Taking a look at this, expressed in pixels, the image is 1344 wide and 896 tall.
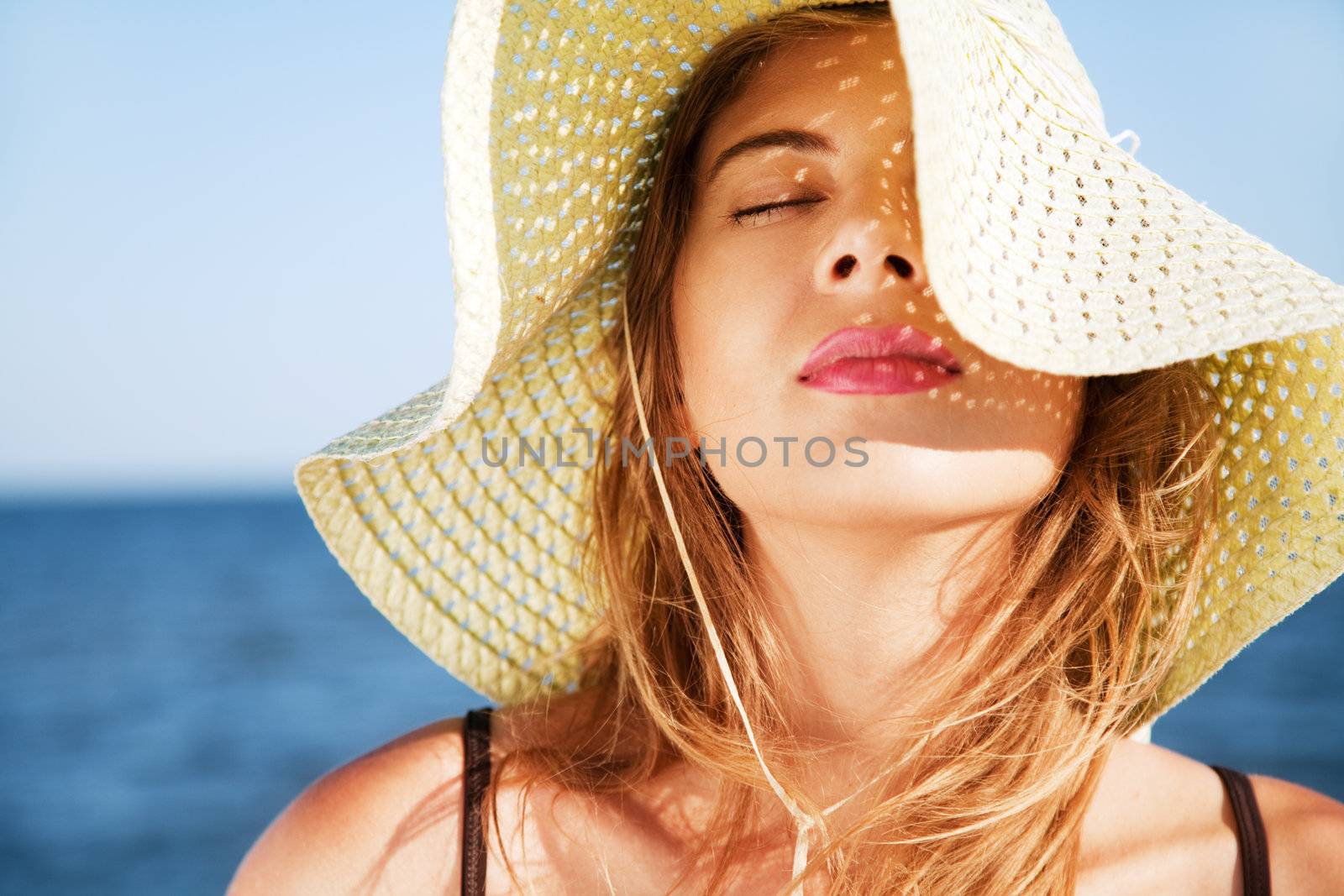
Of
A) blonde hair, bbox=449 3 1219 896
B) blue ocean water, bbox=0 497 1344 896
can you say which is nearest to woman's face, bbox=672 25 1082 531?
blonde hair, bbox=449 3 1219 896

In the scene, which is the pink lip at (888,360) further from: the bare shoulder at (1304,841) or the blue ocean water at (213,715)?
the blue ocean water at (213,715)

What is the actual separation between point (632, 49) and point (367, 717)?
34.7ft

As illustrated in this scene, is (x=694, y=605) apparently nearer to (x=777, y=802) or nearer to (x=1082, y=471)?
(x=777, y=802)

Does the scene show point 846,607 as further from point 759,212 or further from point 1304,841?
point 1304,841

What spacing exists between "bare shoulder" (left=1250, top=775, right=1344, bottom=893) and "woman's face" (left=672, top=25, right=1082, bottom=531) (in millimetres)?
666

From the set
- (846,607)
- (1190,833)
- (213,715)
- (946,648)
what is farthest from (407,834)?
(213,715)

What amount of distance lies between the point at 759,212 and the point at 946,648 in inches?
28.1

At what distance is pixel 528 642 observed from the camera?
2.00 metres

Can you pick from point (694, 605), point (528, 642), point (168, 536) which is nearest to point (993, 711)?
point (694, 605)

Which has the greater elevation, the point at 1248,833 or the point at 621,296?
the point at 621,296

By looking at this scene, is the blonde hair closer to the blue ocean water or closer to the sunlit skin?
the sunlit skin

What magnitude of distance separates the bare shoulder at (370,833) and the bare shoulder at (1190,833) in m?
0.96

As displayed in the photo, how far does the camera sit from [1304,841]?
1628mm

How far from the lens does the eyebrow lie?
1.46 metres
